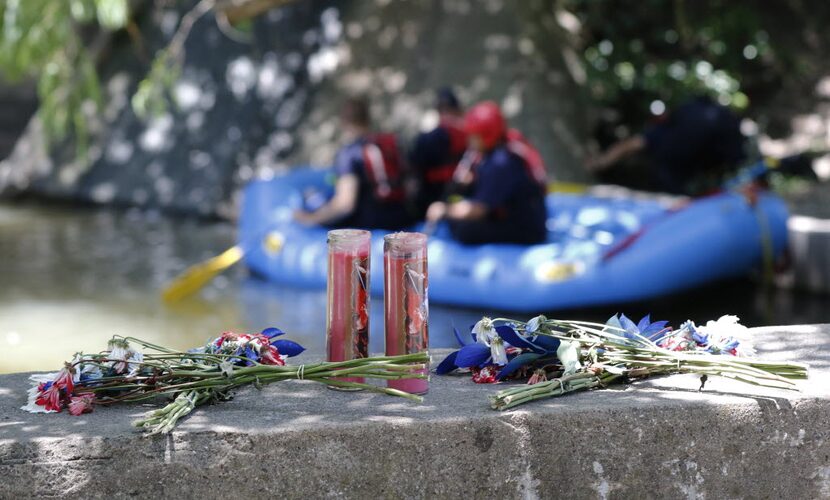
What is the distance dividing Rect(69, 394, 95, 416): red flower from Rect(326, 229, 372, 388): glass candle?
0.54m

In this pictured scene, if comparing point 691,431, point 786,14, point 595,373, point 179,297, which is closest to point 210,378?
point 595,373

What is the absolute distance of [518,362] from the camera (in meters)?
2.65

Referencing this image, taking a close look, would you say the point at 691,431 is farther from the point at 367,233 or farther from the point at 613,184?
the point at 613,184

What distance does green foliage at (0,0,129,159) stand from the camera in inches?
221

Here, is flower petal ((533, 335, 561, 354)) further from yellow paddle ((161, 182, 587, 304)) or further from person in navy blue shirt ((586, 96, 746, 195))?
person in navy blue shirt ((586, 96, 746, 195))

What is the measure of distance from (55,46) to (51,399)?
3.99 m

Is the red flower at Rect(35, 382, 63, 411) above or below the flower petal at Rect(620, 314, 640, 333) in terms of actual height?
below

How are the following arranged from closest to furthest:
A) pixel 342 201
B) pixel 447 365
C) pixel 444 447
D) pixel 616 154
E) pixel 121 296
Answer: pixel 444 447 → pixel 447 365 → pixel 121 296 → pixel 342 201 → pixel 616 154

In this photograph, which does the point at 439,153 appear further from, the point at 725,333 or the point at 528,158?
the point at 725,333

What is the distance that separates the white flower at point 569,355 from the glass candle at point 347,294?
0.44 meters

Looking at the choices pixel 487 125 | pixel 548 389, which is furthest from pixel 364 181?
pixel 548 389

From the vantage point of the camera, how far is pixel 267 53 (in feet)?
36.5

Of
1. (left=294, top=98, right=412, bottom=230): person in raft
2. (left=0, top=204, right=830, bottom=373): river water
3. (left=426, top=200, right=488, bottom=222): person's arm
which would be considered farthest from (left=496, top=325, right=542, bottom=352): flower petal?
(left=294, top=98, right=412, bottom=230): person in raft

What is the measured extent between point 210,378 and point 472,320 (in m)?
4.30
